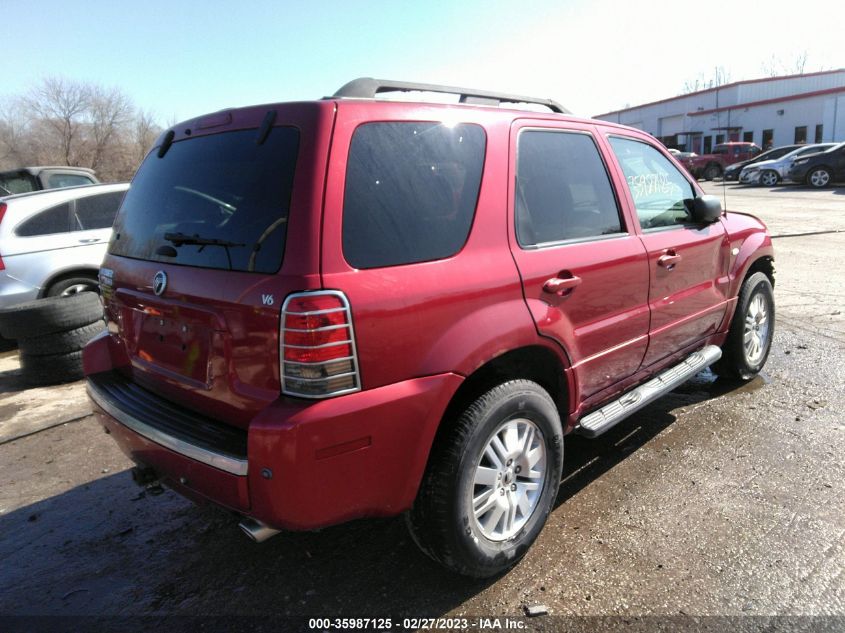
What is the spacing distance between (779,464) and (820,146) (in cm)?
2712

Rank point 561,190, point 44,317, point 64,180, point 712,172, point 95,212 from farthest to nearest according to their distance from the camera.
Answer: point 712,172, point 64,180, point 95,212, point 44,317, point 561,190

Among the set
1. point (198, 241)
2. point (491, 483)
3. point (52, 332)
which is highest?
point (198, 241)

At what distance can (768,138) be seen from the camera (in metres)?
42.2

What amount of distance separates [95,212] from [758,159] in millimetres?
29960

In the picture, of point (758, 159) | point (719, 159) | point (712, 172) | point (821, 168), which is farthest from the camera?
point (712, 172)

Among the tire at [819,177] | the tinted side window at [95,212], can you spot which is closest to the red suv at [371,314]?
the tinted side window at [95,212]

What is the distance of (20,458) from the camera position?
394 centimetres

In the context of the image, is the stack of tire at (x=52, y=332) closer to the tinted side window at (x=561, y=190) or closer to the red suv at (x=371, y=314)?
the red suv at (x=371, y=314)

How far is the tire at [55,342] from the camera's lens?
5207 millimetres

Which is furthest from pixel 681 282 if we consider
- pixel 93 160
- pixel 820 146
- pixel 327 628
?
pixel 93 160

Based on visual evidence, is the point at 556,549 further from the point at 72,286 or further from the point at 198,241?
the point at 72,286

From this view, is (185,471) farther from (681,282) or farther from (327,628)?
(681,282)

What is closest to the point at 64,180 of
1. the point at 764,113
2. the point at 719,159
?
the point at 719,159

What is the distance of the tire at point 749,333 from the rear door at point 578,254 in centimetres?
152
